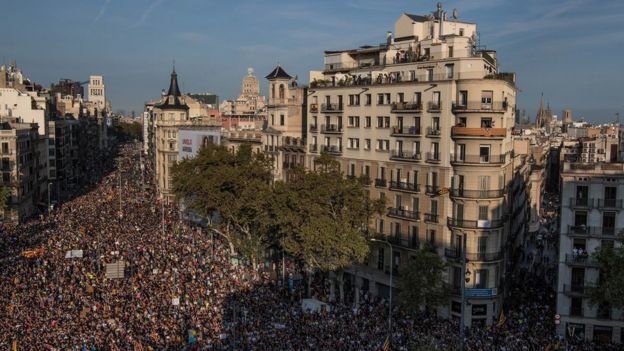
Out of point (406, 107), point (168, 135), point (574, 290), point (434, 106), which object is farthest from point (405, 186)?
point (168, 135)

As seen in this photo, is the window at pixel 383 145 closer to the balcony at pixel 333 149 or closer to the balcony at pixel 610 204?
the balcony at pixel 333 149

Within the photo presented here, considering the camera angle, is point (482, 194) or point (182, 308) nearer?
point (182, 308)

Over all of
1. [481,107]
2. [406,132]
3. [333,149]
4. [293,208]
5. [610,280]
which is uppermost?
[481,107]

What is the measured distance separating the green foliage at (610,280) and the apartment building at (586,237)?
98.4 inches

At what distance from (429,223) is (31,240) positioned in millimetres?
44418

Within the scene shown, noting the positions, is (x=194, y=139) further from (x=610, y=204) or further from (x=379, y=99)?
(x=610, y=204)

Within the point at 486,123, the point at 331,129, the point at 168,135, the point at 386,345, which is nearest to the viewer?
the point at 386,345

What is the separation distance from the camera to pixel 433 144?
174 ft

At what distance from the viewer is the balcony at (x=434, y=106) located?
52.2m

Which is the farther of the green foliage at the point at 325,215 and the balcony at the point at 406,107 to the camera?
the balcony at the point at 406,107

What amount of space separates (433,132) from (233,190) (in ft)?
81.4

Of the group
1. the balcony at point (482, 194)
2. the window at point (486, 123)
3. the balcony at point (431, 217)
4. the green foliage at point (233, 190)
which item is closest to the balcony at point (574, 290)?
the balcony at point (482, 194)

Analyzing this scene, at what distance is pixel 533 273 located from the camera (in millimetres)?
67812

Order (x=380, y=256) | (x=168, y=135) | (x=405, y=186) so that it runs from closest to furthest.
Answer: (x=405, y=186), (x=380, y=256), (x=168, y=135)
